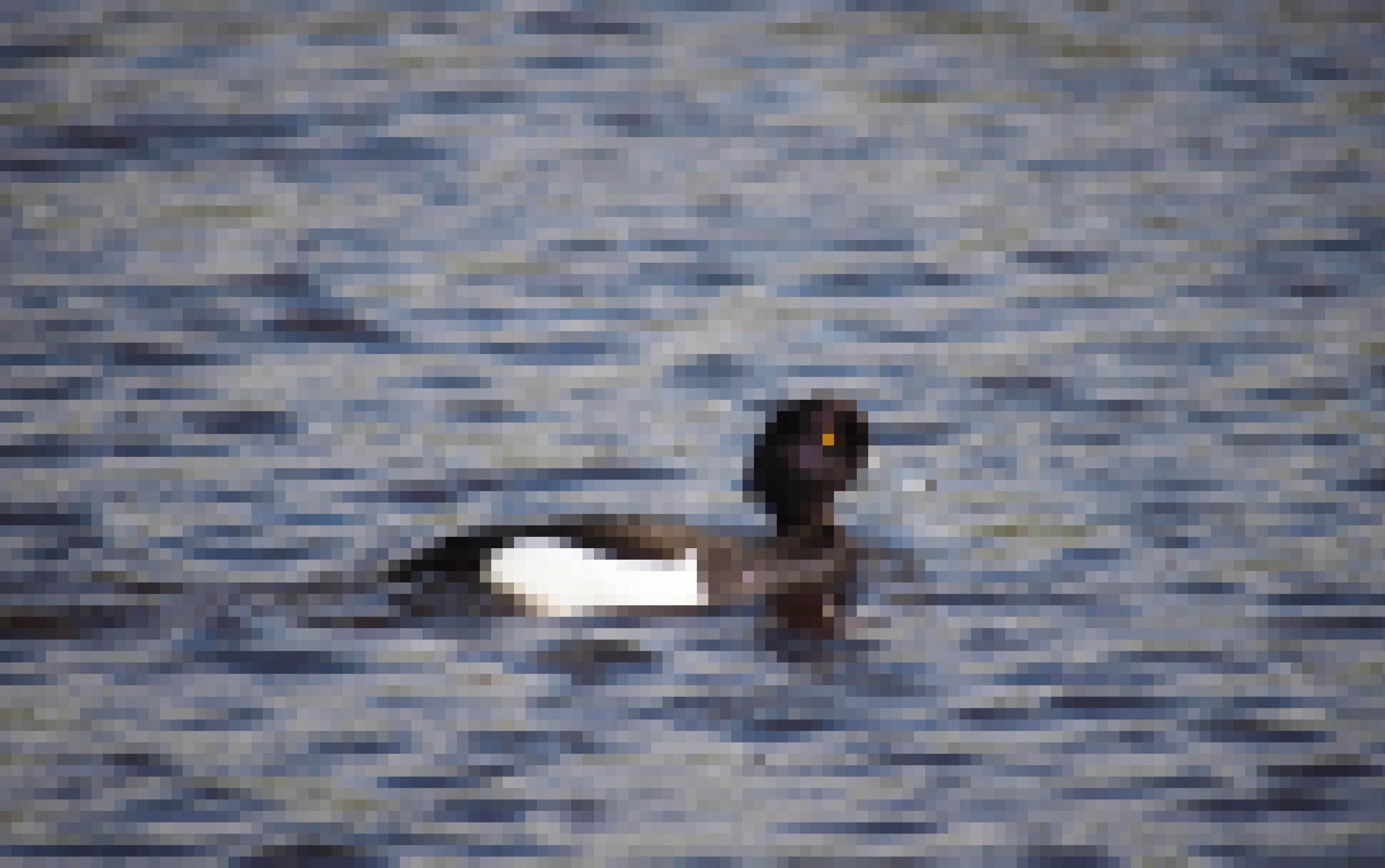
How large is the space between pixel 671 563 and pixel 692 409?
7.9 inches

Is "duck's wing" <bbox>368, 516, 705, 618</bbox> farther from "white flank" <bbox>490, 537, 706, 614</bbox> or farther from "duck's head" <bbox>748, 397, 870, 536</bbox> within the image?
"duck's head" <bbox>748, 397, 870, 536</bbox>

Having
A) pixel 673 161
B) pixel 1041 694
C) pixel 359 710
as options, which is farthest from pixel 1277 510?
pixel 359 710

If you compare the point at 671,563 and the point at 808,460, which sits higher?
the point at 808,460

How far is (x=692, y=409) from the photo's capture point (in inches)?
53.2

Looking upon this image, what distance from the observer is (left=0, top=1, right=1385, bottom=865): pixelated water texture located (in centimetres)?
129

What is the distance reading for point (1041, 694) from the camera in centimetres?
132

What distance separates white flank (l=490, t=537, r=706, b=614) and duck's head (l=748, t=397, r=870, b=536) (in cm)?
13

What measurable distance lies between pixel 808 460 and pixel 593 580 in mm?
320

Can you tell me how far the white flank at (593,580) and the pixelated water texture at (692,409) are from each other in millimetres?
41

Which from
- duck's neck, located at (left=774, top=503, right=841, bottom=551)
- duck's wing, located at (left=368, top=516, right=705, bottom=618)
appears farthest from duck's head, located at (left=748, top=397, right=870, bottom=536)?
duck's wing, located at (left=368, top=516, right=705, bottom=618)

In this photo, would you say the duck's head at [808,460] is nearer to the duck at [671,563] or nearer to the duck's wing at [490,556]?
the duck at [671,563]

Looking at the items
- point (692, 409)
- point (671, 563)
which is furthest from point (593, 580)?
point (692, 409)

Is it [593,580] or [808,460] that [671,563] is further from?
[808,460]

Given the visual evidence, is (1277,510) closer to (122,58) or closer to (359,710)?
(359,710)
